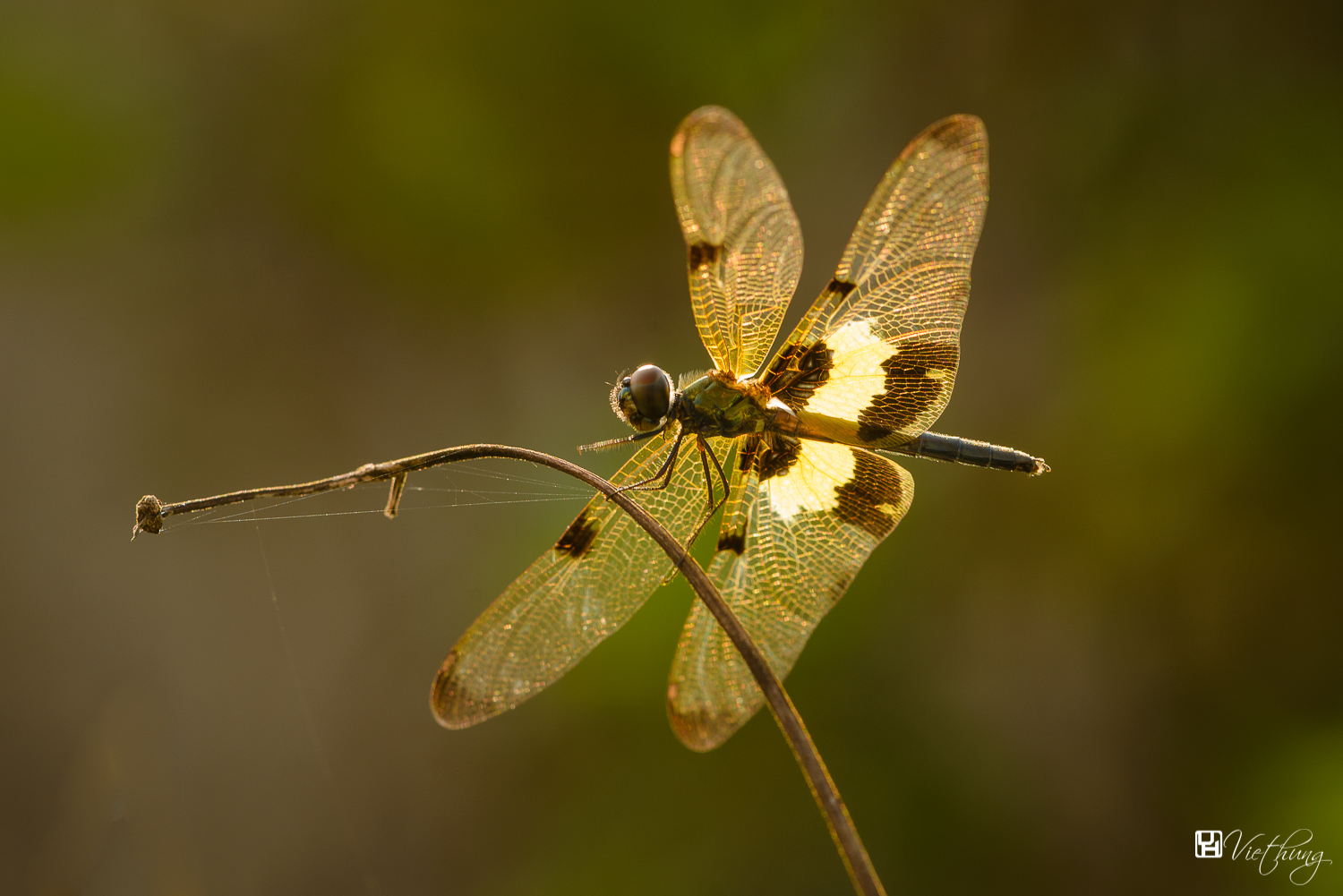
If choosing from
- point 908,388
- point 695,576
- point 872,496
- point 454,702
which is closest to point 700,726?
point 454,702

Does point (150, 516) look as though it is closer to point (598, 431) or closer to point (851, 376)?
point (851, 376)

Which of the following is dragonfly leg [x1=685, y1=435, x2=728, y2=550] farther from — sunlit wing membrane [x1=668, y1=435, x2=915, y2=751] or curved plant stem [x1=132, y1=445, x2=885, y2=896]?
curved plant stem [x1=132, y1=445, x2=885, y2=896]

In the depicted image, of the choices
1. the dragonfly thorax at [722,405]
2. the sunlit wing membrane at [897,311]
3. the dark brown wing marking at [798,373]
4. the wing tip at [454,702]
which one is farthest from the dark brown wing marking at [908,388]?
the wing tip at [454,702]

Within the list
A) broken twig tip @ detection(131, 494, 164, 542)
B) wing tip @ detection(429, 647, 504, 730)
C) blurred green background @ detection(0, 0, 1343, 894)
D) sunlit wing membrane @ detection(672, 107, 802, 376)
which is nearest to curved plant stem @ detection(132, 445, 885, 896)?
broken twig tip @ detection(131, 494, 164, 542)

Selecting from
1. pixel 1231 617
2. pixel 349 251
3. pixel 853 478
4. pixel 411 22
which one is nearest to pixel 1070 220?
pixel 1231 617

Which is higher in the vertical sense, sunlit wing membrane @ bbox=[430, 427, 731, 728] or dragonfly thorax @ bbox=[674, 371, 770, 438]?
dragonfly thorax @ bbox=[674, 371, 770, 438]

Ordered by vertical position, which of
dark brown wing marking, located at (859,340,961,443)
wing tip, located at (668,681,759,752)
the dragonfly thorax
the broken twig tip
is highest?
the dragonfly thorax

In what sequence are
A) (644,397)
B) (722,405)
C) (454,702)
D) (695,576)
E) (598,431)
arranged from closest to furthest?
(695,576)
(454,702)
(644,397)
(722,405)
(598,431)

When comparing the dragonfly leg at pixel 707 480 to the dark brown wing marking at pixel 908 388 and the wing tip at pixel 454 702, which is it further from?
the wing tip at pixel 454 702
